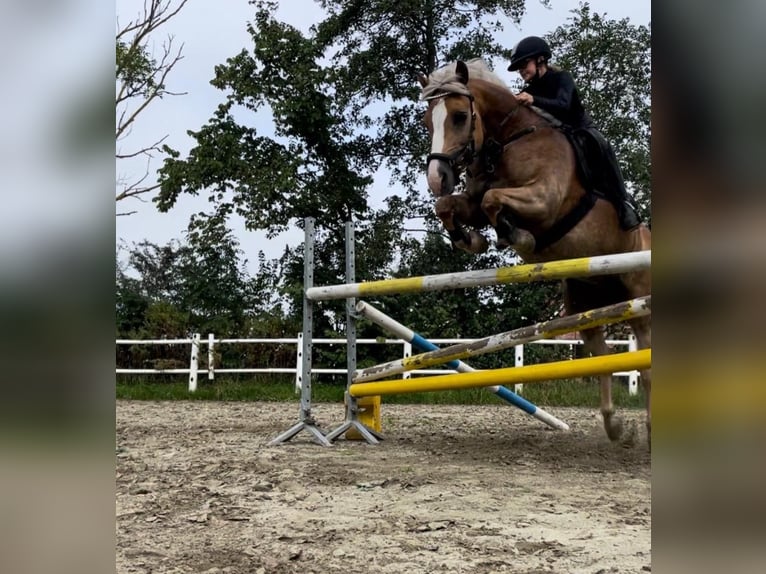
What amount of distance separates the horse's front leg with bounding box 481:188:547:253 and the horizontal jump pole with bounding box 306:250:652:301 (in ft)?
0.44

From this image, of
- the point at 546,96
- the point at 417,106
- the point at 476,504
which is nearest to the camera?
the point at 476,504

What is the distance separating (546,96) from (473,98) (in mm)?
408

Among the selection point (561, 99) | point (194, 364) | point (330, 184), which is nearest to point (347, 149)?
point (330, 184)

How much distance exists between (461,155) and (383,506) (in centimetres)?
121

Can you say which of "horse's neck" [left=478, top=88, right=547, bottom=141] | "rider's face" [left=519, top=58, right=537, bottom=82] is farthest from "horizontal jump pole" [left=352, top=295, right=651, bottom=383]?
"rider's face" [left=519, top=58, right=537, bottom=82]

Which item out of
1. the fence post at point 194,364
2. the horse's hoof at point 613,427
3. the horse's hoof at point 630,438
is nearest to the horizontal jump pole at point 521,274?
the horse's hoof at point 613,427

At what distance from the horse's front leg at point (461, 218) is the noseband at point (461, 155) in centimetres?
17

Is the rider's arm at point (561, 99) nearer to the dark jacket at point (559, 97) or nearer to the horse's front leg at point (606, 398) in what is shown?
the dark jacket at point (559, 97)

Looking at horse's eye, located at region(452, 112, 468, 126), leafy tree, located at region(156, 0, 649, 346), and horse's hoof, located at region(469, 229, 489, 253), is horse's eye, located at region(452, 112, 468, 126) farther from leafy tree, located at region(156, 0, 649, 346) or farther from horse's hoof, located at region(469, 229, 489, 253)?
leafy tree, located at region(156, 0, 649, 346)

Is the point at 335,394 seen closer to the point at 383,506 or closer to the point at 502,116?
the point at 502,116
